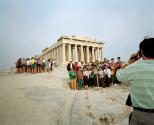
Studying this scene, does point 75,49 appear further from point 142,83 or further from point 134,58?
point 142,83

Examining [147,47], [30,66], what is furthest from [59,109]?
[30,66]

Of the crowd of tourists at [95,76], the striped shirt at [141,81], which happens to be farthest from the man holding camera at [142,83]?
the crowd of tourists at [95,76]

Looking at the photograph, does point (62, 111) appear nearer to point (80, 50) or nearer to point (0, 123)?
point (0, 123)

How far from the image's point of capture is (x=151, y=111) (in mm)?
3154

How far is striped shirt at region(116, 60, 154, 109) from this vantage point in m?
3.21

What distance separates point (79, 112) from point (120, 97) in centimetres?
370

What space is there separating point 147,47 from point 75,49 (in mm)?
61830

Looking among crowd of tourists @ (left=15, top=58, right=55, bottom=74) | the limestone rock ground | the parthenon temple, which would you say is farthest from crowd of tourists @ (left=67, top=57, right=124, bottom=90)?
the parthenon temple

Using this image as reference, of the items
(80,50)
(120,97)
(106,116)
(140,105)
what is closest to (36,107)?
(106,116)

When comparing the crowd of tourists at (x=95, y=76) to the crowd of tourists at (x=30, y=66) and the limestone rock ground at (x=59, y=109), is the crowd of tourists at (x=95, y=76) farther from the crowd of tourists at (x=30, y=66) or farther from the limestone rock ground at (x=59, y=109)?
the crowd of tourists at (x=30, y=66)

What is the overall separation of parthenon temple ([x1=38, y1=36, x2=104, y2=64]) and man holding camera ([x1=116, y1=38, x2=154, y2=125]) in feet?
184

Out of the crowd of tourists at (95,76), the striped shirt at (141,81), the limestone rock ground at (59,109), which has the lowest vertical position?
the limestone rock ground at (59,109)

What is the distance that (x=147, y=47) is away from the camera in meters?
3.32

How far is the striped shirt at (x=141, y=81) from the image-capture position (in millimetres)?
3211
